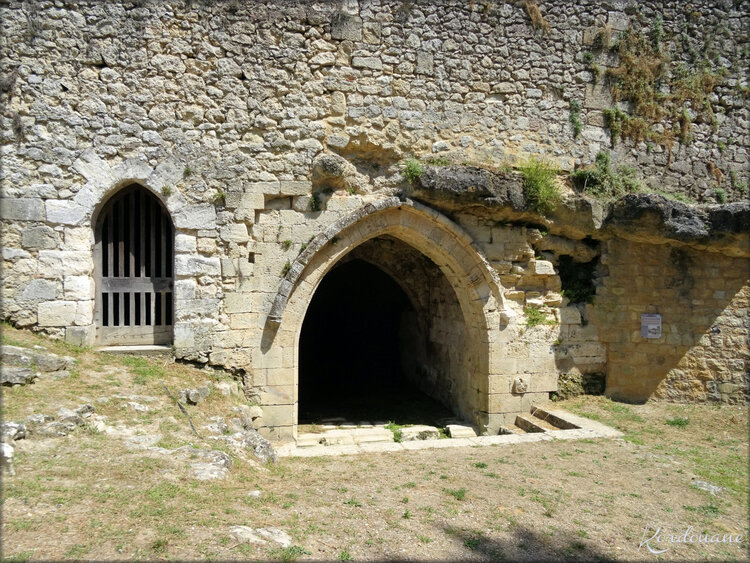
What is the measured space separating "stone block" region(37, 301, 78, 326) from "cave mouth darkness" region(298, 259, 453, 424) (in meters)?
4.96

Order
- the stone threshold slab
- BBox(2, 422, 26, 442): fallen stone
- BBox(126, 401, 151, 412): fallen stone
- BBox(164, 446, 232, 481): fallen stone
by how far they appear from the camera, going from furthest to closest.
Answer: the stone threshold slab, BBox(126, 401, 151, 412): fallen stone, BBox(164, 446, 232, 481): fallen stone, BBox(2, 422, 26, 442): fallen stone

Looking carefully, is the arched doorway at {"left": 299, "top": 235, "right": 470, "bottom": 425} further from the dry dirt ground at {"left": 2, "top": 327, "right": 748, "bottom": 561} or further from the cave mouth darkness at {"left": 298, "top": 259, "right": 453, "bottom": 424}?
the dry dirt ground at {"left": 2, "top": 327, "right": 748, "bottom": 561}

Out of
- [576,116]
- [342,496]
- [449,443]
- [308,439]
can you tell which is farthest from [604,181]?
[342,496]

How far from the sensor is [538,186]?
299 inches

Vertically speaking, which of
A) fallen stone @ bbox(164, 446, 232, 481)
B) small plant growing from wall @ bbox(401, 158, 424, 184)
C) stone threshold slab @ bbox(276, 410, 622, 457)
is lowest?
stone threshold slab @ bbox(276, 410, 622, 457)

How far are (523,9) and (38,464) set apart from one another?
8.06 meters

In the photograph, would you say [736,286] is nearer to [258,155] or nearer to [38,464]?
[258,155]

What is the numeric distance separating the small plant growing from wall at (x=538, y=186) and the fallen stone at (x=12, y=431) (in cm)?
642

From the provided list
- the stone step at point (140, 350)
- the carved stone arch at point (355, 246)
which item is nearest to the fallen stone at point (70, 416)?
the stone step at point (140, 350)

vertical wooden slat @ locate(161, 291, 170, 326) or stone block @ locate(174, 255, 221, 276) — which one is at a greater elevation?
stone block @ locate(174, 255, 221, 276)

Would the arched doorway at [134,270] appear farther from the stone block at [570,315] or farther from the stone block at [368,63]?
the stone block at [570,315]

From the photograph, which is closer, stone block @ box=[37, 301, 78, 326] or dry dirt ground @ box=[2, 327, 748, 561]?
dry dirt ground @ box=[2, 327, 748, 561]

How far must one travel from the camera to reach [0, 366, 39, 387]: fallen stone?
507 cm

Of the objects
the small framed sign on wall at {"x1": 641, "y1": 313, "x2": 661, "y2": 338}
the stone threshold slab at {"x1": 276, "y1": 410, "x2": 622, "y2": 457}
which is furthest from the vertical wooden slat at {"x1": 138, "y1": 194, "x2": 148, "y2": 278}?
the small framed sign on wall at {"x1": 641, "y1": 313, "x2": 661, "y2": 338}
